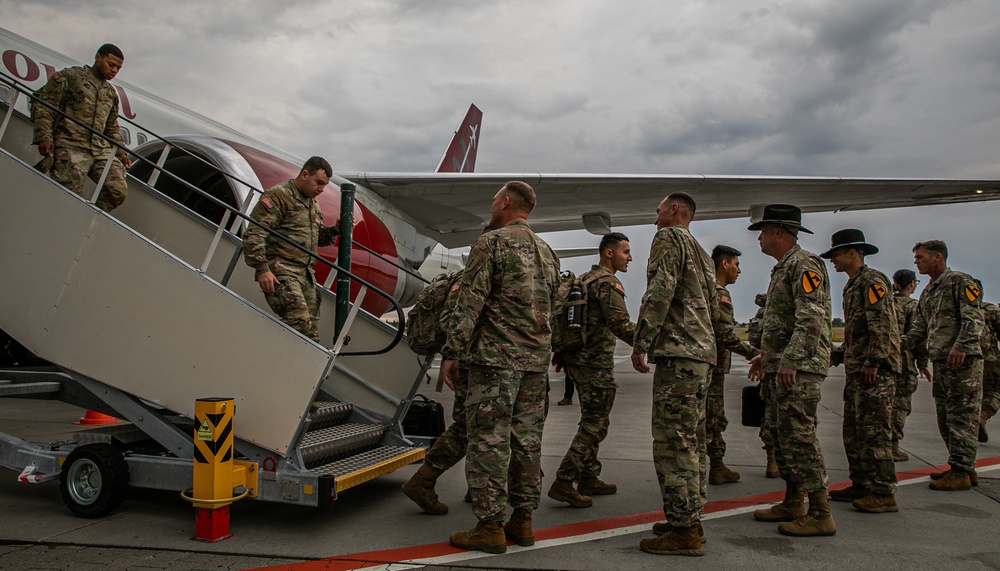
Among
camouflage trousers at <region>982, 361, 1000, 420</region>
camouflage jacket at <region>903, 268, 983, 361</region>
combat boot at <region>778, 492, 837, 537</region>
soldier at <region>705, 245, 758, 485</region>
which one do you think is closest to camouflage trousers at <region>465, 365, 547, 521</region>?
combat boot at <region>778, 492, 837, 537</region>

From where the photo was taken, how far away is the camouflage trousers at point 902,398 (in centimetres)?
595

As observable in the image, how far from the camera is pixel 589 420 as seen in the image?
4.57 meters

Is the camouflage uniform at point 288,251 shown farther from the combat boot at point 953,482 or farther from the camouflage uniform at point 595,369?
the combat boot at point 953,482

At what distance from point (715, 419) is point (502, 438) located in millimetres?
2601

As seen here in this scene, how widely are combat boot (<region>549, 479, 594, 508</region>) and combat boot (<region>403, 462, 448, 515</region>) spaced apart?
0.76 metres

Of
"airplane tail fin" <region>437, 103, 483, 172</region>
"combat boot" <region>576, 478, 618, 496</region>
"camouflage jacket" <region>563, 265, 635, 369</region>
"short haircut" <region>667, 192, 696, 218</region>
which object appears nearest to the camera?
"short haircut" <region>667, 192, 696, 218</region>

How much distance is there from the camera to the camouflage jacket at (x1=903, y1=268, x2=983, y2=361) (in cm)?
535

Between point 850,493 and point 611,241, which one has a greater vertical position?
point 611,241

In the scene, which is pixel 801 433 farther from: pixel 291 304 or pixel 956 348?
pixel 291 304

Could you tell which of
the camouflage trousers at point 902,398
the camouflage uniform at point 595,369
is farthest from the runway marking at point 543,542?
the camouflage trousers at point 902,398

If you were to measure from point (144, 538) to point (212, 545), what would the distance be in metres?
0.43

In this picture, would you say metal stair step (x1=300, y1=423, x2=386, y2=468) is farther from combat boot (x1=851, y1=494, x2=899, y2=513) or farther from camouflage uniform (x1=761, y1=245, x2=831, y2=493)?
combat boot (x1=851, y1=494, x2=899, y2=513)

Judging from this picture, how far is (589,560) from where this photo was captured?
132 inches

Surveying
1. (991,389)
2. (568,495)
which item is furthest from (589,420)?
(991,389)
